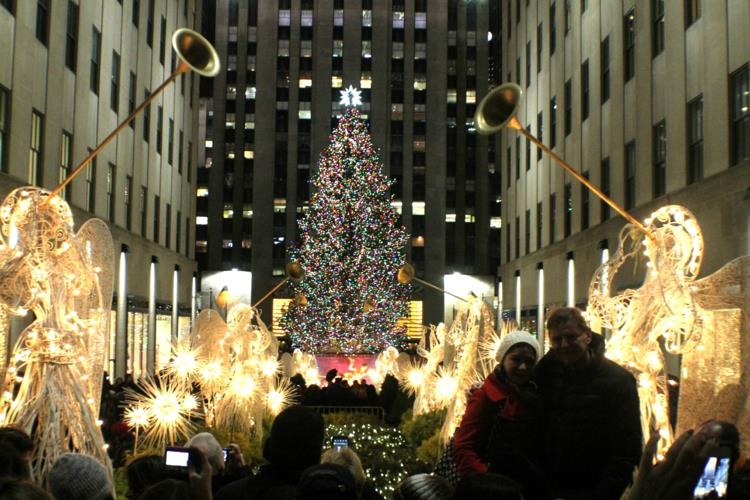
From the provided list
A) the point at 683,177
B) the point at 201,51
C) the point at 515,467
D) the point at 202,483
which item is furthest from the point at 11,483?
the point at 683,177

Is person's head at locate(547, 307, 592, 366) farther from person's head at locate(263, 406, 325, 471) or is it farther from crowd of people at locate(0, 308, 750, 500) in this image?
person's head at locate(263, 406, 325, 471)

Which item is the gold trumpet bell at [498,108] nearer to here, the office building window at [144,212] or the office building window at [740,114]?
the office building window at [740,114]

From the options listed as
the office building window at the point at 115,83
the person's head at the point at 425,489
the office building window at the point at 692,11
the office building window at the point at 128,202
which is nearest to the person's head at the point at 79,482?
the person's head at the point at 425,489

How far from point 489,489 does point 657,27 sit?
73.3ft

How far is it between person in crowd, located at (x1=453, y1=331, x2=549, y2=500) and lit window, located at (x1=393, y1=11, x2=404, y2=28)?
6167 cm

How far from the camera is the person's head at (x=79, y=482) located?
12.7 ft

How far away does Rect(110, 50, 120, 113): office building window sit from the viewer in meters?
30.4

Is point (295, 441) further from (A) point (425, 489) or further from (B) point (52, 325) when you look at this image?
(B) point (52, 325)

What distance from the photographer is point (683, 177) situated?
20.7 m

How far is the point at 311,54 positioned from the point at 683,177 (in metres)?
46.1

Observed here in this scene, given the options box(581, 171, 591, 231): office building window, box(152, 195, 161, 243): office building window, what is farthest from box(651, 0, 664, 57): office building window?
box(152, 195, 161, 243): office building window

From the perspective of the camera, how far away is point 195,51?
11.0 metres

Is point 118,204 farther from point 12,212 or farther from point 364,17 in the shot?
point 364,17

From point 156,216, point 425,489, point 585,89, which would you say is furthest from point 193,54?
point 156,216
